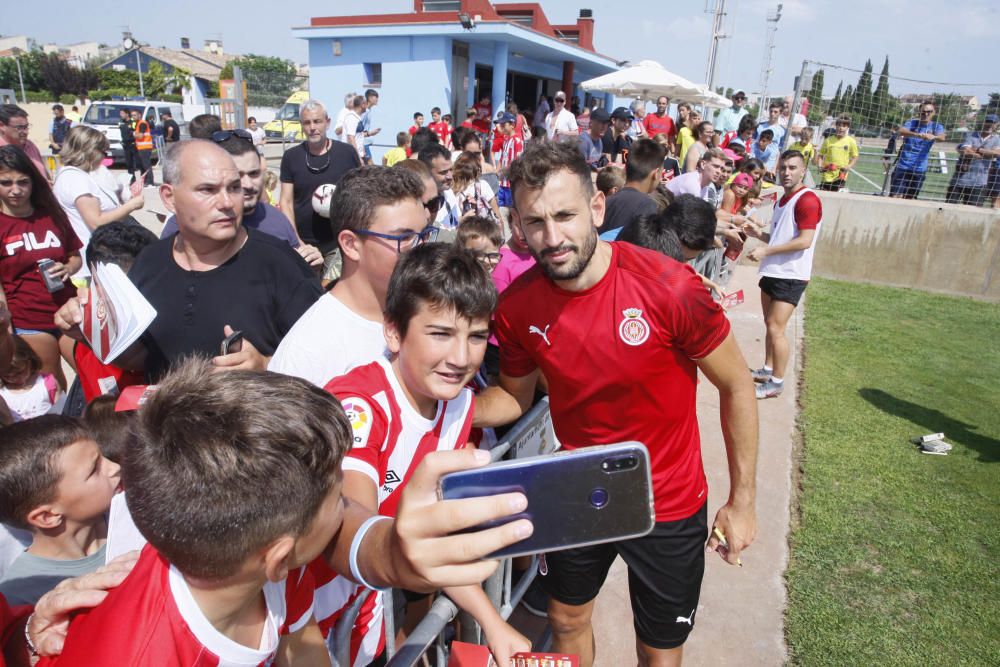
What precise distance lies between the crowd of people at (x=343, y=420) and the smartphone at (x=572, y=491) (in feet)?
0.31

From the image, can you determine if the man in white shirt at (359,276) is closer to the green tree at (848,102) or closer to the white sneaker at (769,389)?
the white sneaker at (769,389)

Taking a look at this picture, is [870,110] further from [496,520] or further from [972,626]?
[496,520]

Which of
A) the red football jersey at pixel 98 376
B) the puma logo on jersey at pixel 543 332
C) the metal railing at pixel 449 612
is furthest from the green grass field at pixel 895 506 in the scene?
the red football jersey at pixel 98 376

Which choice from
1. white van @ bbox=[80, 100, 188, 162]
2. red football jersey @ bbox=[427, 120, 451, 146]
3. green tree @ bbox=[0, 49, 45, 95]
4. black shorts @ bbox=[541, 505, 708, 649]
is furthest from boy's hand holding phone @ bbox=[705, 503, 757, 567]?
green tree @ bbox=[0, 49, 45, 95]

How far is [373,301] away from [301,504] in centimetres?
137

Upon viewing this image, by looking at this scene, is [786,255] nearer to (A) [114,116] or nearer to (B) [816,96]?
(B) [816,96]

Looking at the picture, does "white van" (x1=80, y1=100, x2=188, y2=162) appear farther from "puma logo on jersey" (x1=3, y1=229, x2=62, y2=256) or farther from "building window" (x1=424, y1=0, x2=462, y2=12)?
"puma logo on jersey" (x1=3, y1=229, x2=62, y2=256)

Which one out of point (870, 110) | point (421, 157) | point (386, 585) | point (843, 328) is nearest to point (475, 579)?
point (386, 585)

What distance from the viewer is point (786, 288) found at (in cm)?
586

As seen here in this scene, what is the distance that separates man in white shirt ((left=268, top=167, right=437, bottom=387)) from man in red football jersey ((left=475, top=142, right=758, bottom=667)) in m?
0.50

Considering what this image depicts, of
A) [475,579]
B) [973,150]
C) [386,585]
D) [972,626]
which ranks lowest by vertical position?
[972,626]

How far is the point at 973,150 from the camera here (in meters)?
10.4

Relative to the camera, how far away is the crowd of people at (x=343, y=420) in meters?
1.18

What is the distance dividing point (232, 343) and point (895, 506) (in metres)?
4.62
